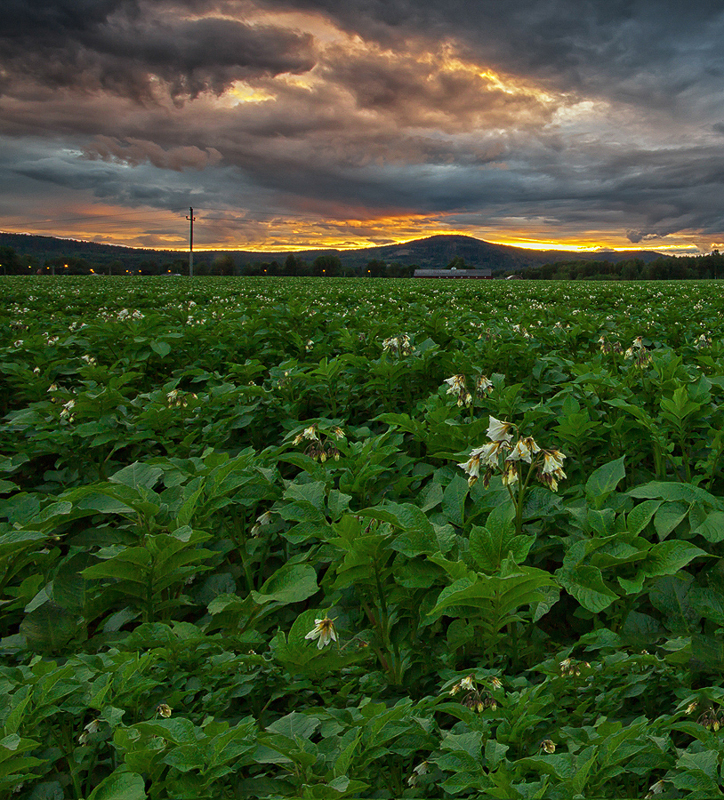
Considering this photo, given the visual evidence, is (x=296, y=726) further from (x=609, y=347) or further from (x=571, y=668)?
(x=609, y=347)

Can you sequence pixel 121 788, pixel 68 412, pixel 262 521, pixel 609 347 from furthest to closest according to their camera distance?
pixel 609 347, pixel 68 412, pixel 262 521, pixel 121 788

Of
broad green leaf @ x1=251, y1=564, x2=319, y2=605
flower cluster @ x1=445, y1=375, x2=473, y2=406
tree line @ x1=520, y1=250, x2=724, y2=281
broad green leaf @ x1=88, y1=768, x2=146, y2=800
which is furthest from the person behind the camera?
tree line @ x1=520, y1=250, x2=724, y2=281

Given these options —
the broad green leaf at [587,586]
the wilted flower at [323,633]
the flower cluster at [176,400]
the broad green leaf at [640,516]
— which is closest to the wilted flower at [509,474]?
the broad green leaf at [587,586]

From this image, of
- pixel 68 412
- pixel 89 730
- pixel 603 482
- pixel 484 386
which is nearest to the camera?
pixel 89 730

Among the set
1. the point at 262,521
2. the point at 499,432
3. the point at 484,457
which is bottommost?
the point at 262,521

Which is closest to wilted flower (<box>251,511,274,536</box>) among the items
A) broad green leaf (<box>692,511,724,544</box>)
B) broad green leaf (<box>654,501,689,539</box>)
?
broad green leaf (<box>654,501,689,539</box>)

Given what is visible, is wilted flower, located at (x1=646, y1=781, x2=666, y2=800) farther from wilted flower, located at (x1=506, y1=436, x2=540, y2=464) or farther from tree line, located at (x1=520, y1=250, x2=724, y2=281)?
tree line, located at (x1=520, y1=250, x2=724, y2=281)

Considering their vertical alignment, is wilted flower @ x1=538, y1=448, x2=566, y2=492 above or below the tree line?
below

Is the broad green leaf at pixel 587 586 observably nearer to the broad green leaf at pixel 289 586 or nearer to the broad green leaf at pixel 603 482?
the broad green leaf at pixel 603 482

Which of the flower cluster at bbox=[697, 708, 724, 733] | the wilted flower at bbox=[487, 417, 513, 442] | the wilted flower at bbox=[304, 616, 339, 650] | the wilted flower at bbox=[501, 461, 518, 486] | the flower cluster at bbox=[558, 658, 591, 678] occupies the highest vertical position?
the wilted flower at bbox=[487, 417, 513, 442]

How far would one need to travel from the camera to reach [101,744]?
5.60ft

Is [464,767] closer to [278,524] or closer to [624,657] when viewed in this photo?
[624,657]

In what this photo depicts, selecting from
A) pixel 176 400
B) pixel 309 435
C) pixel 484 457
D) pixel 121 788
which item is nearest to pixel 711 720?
pixel 484 457

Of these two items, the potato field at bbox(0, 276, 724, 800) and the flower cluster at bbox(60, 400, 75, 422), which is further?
the flower cluster at bbox(60, 400, 75, 422)
